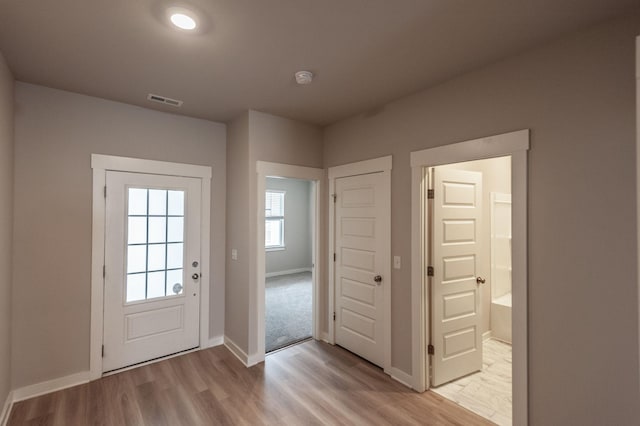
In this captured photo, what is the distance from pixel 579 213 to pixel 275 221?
637 centimetres

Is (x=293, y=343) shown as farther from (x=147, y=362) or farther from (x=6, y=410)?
(x=6, y=410)

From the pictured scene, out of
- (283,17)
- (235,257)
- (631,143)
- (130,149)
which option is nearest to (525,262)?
(631,143)

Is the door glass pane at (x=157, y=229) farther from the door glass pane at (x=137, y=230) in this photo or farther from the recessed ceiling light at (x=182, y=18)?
the recessed ceiling light at (x=182, y=18)

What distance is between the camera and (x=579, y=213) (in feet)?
5.73

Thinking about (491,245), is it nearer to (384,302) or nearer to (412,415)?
(384,302)

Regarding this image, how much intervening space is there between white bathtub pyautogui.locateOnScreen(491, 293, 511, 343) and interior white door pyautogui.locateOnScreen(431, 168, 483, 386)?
3.06 ft

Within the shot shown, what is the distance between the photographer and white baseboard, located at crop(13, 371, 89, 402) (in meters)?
2.42

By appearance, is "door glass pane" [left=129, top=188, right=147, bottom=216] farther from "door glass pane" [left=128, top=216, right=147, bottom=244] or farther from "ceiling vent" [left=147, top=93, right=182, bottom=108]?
"ceiling vent" [left=147, top=93, right=182, bottom=108]

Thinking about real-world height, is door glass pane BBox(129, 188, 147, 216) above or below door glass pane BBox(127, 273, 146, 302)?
above

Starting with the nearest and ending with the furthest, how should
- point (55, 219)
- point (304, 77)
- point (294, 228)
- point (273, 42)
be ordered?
point (273, 42) → point (304, 77) → point (55, 219) → point (294, 228)

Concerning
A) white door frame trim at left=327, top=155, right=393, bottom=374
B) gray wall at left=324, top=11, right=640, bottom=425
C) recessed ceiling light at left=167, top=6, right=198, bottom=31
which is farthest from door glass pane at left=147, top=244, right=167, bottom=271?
gray wall at left=324, top=11, right=640, bottom=425

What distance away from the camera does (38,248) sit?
8.29 feet

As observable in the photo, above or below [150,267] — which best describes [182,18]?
above

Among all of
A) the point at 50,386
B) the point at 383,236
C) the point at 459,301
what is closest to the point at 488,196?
the point at 459,301
